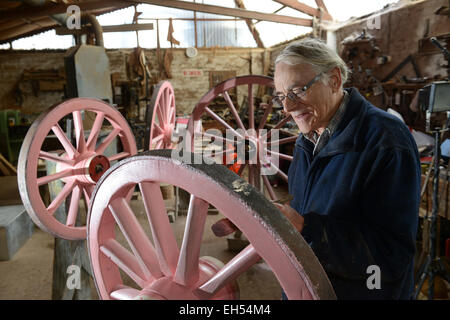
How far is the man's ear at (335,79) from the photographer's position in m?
1.32

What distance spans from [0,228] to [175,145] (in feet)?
7.99

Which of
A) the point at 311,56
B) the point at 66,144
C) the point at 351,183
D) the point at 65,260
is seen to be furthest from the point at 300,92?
the point at 65,260

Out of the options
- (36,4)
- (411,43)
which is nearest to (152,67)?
(36,4)

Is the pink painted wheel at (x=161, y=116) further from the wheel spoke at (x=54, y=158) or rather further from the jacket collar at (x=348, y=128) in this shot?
the jacket collar at (x=348, y=128)

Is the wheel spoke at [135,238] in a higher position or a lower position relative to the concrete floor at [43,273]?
higher

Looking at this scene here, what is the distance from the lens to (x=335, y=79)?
133cm

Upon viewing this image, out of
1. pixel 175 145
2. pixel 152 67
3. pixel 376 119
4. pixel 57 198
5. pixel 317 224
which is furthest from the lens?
pixel 152 67

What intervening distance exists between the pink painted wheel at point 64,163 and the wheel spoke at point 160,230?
4.41 feet

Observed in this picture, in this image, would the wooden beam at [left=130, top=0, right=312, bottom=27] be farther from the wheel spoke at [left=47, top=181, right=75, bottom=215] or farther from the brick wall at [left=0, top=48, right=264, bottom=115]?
the brick wall at [left=0, top=48, right=264, bottom=115]

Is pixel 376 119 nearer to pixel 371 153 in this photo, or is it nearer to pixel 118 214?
pixel 371 153

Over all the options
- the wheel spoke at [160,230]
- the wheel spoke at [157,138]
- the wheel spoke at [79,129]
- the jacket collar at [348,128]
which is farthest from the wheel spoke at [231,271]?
the wheel spoke at [157,138]

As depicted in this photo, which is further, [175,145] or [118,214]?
[175,145]

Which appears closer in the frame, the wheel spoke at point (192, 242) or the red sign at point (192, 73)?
the wheel spoke at point (192, 242)
